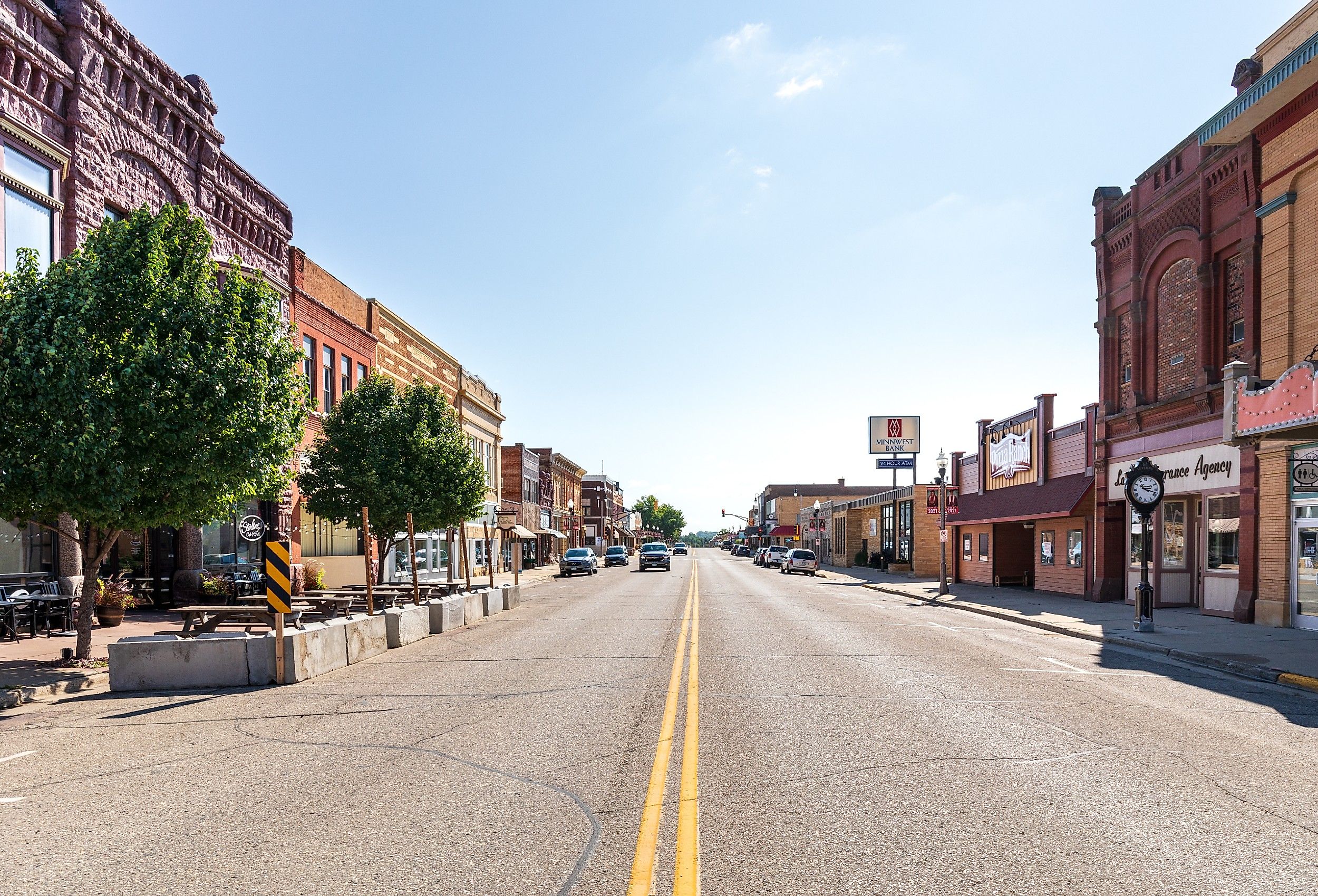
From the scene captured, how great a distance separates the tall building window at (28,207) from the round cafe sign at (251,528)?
9.33 meters

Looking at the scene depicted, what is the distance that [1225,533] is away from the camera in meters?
21.5

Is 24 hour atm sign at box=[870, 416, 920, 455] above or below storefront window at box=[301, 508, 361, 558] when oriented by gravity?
above

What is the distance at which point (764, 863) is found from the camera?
5.01m

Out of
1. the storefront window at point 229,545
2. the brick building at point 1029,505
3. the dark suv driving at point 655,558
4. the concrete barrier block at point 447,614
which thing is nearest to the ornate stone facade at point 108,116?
the storefront window at point 229,545

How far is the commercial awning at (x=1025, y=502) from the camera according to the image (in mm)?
28000

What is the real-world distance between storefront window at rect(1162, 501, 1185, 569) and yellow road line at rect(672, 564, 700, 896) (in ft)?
60.6

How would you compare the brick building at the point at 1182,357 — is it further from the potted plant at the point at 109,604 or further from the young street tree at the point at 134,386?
the potted plant at the point at 109,604

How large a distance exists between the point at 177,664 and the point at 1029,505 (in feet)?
89.4

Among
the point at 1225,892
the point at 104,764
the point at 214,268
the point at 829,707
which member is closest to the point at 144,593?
the point at 214,268

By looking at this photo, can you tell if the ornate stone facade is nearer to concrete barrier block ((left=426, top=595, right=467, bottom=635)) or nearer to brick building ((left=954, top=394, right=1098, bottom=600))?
concrete barrier block ((left=426, top=595, right=467, bottom=635))

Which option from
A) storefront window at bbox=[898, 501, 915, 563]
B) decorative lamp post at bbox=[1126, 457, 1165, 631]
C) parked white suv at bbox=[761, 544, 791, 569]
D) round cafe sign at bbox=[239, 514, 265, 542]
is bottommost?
parked white suv at bbox=[761, 544, 791, 569]

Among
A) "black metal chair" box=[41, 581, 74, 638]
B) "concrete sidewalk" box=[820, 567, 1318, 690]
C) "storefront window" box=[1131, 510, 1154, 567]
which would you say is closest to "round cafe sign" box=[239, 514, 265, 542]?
"black metal chair" box=[41, 581, 74, 638]

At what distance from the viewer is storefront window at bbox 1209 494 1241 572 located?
68.7ft

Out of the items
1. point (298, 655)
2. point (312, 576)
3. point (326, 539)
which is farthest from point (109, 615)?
point (326, 539)
